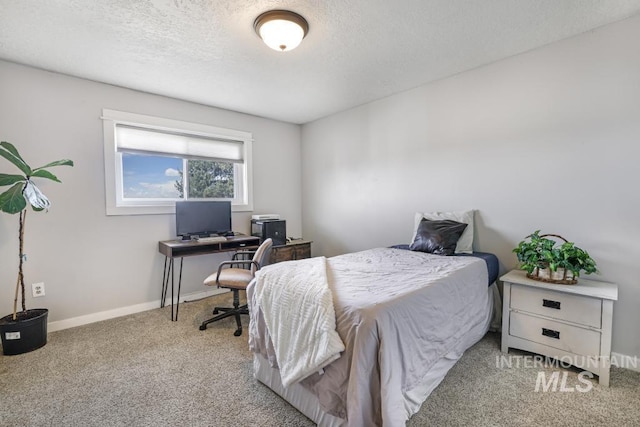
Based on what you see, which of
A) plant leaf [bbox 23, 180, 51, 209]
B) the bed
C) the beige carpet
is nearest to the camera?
the bed

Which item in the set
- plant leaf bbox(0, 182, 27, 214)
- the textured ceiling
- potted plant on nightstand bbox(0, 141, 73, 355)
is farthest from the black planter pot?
the textured ceiling

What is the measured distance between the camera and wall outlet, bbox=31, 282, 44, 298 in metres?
2.69

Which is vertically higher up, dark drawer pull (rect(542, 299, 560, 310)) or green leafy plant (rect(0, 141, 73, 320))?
green leafy plant (rect(0, 141, 73, 320))

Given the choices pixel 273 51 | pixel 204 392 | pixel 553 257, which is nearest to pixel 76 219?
pixel 204 392

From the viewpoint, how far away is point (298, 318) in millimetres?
1573

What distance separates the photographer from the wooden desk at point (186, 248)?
9.92 feet

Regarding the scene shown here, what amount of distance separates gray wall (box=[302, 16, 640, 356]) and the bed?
2.52ft

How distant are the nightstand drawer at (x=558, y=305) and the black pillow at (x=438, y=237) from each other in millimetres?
606

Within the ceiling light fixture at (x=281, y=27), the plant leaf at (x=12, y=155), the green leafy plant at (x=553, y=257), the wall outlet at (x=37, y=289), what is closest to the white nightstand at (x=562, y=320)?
the green leafy plant at (x=553, y=257)

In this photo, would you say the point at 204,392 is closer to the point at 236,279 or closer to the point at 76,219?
the point at 236,279

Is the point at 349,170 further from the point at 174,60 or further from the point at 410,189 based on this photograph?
the point at 174,60

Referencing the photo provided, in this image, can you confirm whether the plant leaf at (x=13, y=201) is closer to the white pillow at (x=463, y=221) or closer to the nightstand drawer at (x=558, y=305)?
the white pillow at (x=463, y=221)

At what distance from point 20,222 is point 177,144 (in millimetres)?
1643

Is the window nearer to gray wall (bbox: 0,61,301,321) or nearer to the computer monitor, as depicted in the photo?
gray wall (bbox: 0,61,301,321)
